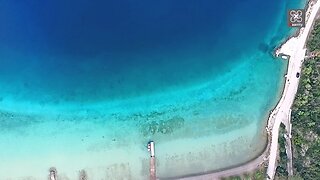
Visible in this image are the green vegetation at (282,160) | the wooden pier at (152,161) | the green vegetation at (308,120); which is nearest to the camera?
the green vegetation at (308,120)

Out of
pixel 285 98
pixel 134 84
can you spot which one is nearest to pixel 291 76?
pixel 285 98

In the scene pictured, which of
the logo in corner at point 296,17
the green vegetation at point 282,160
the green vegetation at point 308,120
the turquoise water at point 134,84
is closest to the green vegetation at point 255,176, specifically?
the green vegetation at point 282,160

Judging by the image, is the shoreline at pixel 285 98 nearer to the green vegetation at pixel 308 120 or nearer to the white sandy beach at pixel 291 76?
the white sandy beach at pixel 291 76

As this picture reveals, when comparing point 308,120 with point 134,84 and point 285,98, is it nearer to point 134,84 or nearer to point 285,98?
point 285,98

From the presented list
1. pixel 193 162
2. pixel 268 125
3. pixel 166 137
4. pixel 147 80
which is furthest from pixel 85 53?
pixel 268 125

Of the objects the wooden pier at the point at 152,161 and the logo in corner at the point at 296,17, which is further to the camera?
the wooden pier at the point at 152,161

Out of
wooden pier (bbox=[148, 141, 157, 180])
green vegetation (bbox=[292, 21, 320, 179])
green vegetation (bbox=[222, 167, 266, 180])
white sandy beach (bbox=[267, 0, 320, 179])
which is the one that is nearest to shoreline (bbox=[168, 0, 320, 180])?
white sandy beach (bbox=[267, 0, 320, 179])
